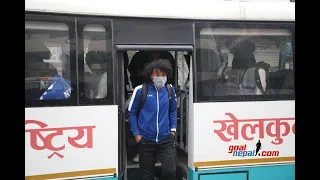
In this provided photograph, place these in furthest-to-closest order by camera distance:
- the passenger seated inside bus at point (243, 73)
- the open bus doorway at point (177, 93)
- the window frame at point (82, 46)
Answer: the open bus doorway at point (177, 93), the passenger seated inside bus at point (243, 73), the window frame at point (82, 46)

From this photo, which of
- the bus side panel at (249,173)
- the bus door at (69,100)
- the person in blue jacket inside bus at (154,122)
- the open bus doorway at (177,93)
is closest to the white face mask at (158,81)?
the person in blue jacket inside bus at (154,122)

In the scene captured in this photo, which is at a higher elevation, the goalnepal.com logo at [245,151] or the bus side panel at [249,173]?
the goalnepal.com logo at [245,151]

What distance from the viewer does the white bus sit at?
3.30 m

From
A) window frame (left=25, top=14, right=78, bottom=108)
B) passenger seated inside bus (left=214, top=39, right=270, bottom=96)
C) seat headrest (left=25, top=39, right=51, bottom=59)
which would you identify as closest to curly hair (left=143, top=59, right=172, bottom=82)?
passenger seated inside bus (left=214, top=39, right=270, bottom=96)

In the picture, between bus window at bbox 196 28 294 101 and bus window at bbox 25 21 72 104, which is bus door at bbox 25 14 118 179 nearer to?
bus window at bbox 25 21 72 104

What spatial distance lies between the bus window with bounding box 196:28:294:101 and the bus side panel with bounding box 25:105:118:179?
1.11m

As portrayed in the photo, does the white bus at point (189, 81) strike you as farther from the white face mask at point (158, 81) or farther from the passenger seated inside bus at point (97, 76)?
the white face mask at point (158, 81)

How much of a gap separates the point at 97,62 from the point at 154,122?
0.89 m

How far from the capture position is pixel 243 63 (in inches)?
152

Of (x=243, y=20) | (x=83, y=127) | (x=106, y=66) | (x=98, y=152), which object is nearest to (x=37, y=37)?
(x=106, y=66)

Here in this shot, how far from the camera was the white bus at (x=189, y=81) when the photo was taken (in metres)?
3.30

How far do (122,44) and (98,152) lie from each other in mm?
1142
